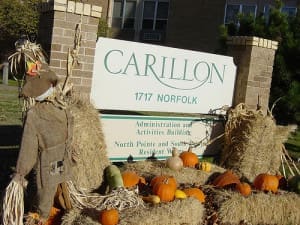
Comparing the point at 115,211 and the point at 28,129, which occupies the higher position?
the point at 28,129

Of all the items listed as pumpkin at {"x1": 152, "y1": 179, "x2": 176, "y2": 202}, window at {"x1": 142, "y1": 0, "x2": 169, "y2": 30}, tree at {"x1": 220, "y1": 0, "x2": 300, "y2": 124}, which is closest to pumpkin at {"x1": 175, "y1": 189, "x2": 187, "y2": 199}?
pumpkin at {"x1": 152, "y1": 179, "x2": 176, "y2": 202}

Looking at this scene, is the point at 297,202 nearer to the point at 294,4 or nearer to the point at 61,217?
the point at 61,217

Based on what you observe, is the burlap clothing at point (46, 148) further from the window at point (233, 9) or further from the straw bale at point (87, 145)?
the window at point (233, 9)

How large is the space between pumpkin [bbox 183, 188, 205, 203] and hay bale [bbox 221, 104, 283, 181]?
1443 millimetres

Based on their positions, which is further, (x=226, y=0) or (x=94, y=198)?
(x=226, y=0)

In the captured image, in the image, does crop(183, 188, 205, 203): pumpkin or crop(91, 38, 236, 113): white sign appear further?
crop(91, 38, 236, 113): white sign

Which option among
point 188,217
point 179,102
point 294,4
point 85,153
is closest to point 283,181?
point 179,102

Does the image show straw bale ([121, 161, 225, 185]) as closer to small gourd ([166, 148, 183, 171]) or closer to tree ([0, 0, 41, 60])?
small gourd ([166, 148, 183, 171])

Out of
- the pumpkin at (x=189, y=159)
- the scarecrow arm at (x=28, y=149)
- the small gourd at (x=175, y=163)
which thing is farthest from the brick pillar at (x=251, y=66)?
the scarecrow arm at (x=28, y=149)

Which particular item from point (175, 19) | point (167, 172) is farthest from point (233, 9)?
point (167, 172)

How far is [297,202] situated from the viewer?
5520 mm

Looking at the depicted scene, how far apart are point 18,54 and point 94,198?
58.7 inches

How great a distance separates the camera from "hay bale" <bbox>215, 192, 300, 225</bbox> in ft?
16.6

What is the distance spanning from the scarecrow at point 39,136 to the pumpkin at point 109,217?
456 millimetres
